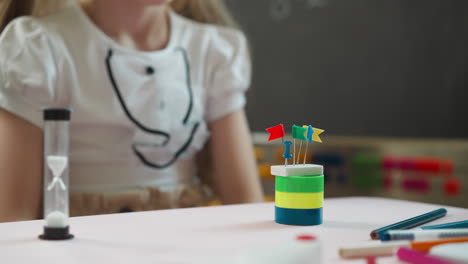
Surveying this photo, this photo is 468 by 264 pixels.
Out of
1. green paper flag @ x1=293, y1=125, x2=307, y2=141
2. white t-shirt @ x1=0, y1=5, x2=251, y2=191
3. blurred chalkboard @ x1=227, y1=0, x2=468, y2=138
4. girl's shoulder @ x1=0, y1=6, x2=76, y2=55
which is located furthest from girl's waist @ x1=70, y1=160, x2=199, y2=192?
blurred chalkboard @ x1=227, y1=0, x2=468, y2=138

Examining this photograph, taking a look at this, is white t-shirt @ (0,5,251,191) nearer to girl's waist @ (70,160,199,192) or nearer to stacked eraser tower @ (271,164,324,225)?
girl's waist @ (70,160,199,192)

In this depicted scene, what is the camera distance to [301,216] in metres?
0.66

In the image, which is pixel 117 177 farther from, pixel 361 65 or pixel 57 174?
pixel 361 65

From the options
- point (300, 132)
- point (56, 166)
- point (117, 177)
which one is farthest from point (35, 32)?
point (300, 132)

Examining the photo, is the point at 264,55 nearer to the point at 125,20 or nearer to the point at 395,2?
the point at 395,2

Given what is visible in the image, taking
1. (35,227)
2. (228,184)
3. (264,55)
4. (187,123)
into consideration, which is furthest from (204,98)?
(264,55)

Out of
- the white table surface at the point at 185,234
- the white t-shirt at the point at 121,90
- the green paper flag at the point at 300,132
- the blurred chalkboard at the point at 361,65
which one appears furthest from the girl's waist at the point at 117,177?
the blurred chalkboard at the point at 361,65

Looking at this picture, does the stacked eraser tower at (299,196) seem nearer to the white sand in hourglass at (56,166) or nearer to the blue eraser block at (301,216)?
the blue eraser block at (301,216)

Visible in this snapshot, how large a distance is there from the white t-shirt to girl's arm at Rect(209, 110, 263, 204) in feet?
0.08

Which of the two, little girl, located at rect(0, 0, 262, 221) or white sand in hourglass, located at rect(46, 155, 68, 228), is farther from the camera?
little girl, located at rect(0, 0, 262, 221)

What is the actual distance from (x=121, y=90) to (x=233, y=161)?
268mm

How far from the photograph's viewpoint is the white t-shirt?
939 mm

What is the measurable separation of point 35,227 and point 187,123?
52cm

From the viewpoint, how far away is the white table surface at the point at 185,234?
19.7 inches
